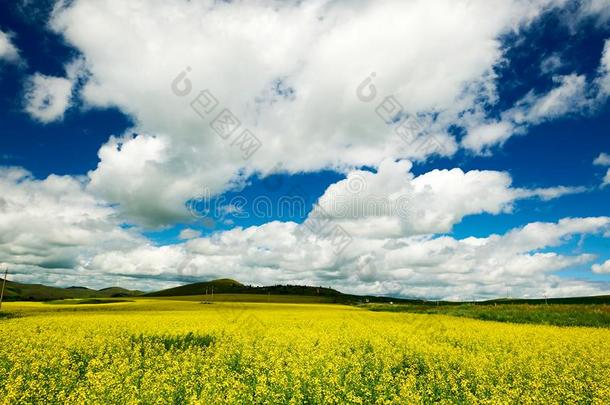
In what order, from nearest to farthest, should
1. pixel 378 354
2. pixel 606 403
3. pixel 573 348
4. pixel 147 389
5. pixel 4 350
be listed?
pixel 606 403
pixel 147 389
pixel 4 350
pixel 378 354
pixel 573 348

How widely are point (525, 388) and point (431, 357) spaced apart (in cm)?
387

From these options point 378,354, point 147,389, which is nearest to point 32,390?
point 147,389

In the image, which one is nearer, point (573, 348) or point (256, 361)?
point (256, 361)

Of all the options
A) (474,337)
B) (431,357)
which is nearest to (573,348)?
(474,337)

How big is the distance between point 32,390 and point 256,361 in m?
6.18

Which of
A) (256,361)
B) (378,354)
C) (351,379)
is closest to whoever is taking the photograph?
(351,379)

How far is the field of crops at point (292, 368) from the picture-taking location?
8914mm

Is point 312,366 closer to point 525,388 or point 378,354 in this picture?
point 378,354

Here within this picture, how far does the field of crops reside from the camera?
8914 millimetres

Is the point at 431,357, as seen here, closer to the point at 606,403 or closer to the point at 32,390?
the point at 606,403

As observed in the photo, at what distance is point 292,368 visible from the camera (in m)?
11.2

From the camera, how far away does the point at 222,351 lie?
48.1 ft

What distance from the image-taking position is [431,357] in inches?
578

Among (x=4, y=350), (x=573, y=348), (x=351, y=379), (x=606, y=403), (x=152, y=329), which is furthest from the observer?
(x=152, y=329)
